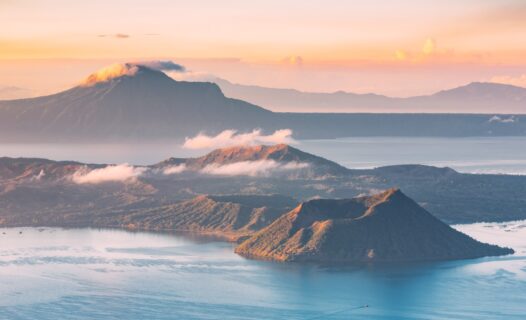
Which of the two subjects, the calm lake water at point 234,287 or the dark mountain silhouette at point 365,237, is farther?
the dark mountain silhouette at point 365,237

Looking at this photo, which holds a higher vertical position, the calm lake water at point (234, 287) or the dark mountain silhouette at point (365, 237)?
the dark mountain silhouette at point (365, 237)

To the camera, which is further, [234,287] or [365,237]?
[365,237]

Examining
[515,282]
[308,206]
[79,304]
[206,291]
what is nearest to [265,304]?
[206,291]

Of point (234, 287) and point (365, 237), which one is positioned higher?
point (365, 237)

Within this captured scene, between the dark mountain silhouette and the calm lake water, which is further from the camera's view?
the dark mountain silhouette
